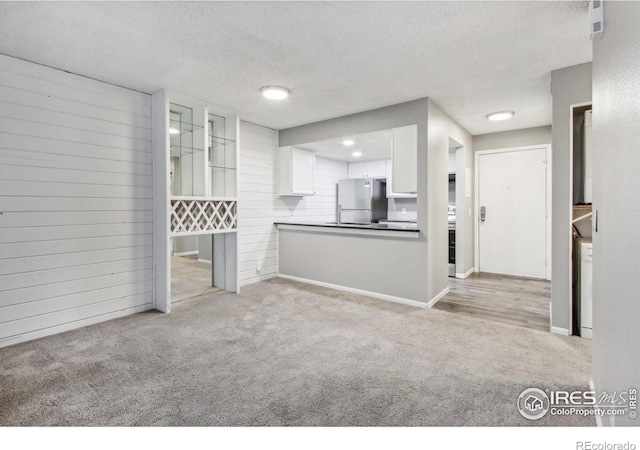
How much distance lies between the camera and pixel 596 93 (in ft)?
5.83

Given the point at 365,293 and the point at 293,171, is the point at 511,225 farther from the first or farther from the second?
the point at 293,171

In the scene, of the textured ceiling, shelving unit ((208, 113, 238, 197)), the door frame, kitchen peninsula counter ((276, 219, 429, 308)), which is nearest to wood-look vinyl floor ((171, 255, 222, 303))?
kitchen peninsula counter ((276, 219, 429, 308))

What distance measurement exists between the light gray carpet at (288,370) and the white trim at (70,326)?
120mm

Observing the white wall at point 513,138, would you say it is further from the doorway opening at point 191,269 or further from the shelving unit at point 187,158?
the doorway opening at point 191,269

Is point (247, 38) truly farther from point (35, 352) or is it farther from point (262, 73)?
point (35, 352)

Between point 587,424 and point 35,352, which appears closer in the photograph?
point 587,424

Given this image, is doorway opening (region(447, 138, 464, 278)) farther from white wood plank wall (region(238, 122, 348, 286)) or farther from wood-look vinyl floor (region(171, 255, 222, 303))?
wood-look vinyl floor (region(171, 255, 222, 303))

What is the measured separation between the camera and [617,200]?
1.34m

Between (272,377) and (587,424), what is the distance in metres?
1.79

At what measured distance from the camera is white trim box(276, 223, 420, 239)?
3.72 meters

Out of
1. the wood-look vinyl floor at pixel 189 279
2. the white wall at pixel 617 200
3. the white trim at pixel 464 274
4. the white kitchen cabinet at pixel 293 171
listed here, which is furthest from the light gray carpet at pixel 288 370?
the white kitchen cabinet at pixel 293 171
